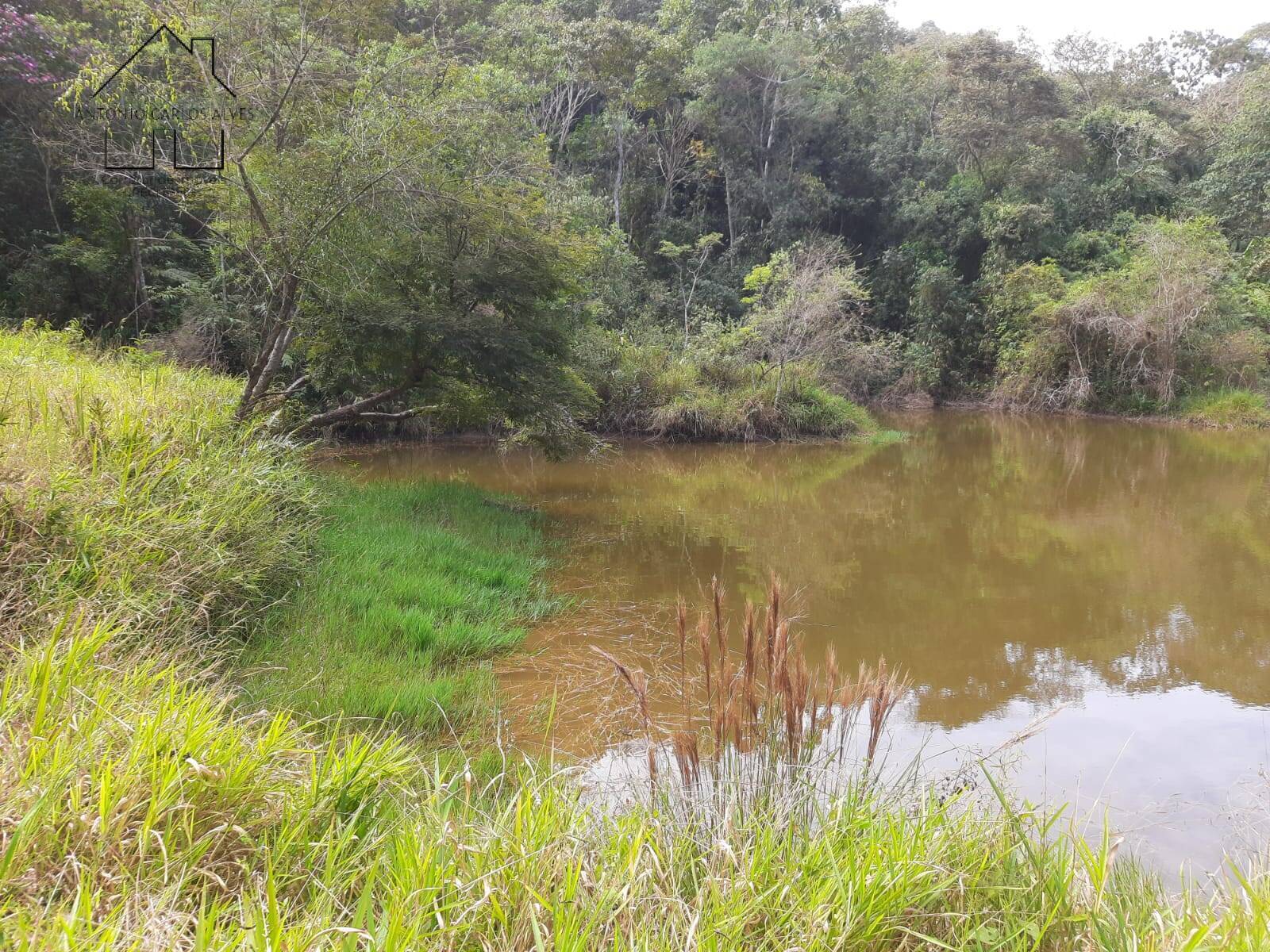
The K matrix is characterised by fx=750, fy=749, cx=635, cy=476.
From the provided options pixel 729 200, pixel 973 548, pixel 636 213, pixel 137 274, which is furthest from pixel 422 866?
pixel 636 213

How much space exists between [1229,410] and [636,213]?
16584mm

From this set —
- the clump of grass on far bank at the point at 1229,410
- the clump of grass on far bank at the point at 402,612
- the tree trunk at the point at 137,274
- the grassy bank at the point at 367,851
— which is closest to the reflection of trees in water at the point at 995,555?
the clump of grass on far bank at the point at 402,612

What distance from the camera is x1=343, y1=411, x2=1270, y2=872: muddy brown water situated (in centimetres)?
370

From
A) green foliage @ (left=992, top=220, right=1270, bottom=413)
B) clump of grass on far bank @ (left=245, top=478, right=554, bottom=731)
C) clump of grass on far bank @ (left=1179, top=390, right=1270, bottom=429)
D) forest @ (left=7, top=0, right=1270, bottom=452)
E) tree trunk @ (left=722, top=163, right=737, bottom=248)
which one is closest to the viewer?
clump of grass on far bank @ (left=245, top=478, right=554, bottom=731)

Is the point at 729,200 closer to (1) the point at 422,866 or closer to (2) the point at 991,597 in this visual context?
(2) the point at 991,597

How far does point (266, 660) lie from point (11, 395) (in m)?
2.07

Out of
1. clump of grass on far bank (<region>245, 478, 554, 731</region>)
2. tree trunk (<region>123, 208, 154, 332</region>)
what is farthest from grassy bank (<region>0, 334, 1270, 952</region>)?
tree trunk (<region>123, 208, 154, 332</region>)

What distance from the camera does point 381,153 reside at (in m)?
6.58

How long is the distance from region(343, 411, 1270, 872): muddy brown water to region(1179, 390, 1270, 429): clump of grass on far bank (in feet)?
15.0

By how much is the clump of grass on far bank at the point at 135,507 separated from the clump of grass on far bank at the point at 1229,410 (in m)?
20.1

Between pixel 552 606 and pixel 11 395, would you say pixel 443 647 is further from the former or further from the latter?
pixel 11 395

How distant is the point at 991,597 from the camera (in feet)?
20.8

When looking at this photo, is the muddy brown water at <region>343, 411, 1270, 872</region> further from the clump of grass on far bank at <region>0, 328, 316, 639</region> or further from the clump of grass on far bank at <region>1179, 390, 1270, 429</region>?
the clump of grass on far bank at <region>1179, 390, 1270, 429</region>

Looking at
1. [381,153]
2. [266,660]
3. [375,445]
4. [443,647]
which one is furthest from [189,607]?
[375,445]
